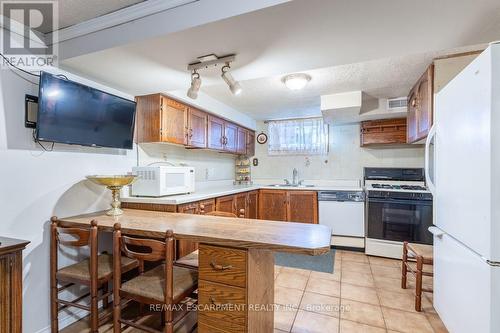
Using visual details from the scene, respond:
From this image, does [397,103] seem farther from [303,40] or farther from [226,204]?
[226,204]

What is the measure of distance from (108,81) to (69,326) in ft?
6.50

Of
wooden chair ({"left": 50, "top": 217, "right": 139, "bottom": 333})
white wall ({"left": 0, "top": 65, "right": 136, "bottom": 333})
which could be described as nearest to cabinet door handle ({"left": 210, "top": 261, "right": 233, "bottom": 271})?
wooden chair ({"left": 50, "top": 217, "right": 139, "bottom": 333})

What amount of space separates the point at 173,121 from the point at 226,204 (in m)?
1.24

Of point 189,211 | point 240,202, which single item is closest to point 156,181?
point 189,211

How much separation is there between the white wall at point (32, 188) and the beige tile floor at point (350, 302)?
1736 millimetres

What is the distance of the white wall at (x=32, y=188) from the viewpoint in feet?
4.97

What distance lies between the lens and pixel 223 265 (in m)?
1.28

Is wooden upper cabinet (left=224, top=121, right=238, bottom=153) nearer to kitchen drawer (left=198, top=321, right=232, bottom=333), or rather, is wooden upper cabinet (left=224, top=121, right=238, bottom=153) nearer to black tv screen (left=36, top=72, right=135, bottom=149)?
black tv screen (left=36, top=72, right=135, bottom=149)

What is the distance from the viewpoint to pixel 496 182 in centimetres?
104

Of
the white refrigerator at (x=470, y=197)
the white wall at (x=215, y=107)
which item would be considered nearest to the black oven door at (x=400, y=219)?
the white refrigerator at (x=470, y=197)

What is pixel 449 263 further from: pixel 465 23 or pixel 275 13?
pixel 275 13

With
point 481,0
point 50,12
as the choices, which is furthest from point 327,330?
point 50,12

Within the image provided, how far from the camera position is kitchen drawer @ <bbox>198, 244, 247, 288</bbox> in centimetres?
125

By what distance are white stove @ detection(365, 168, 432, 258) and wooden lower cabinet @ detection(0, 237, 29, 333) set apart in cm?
349
